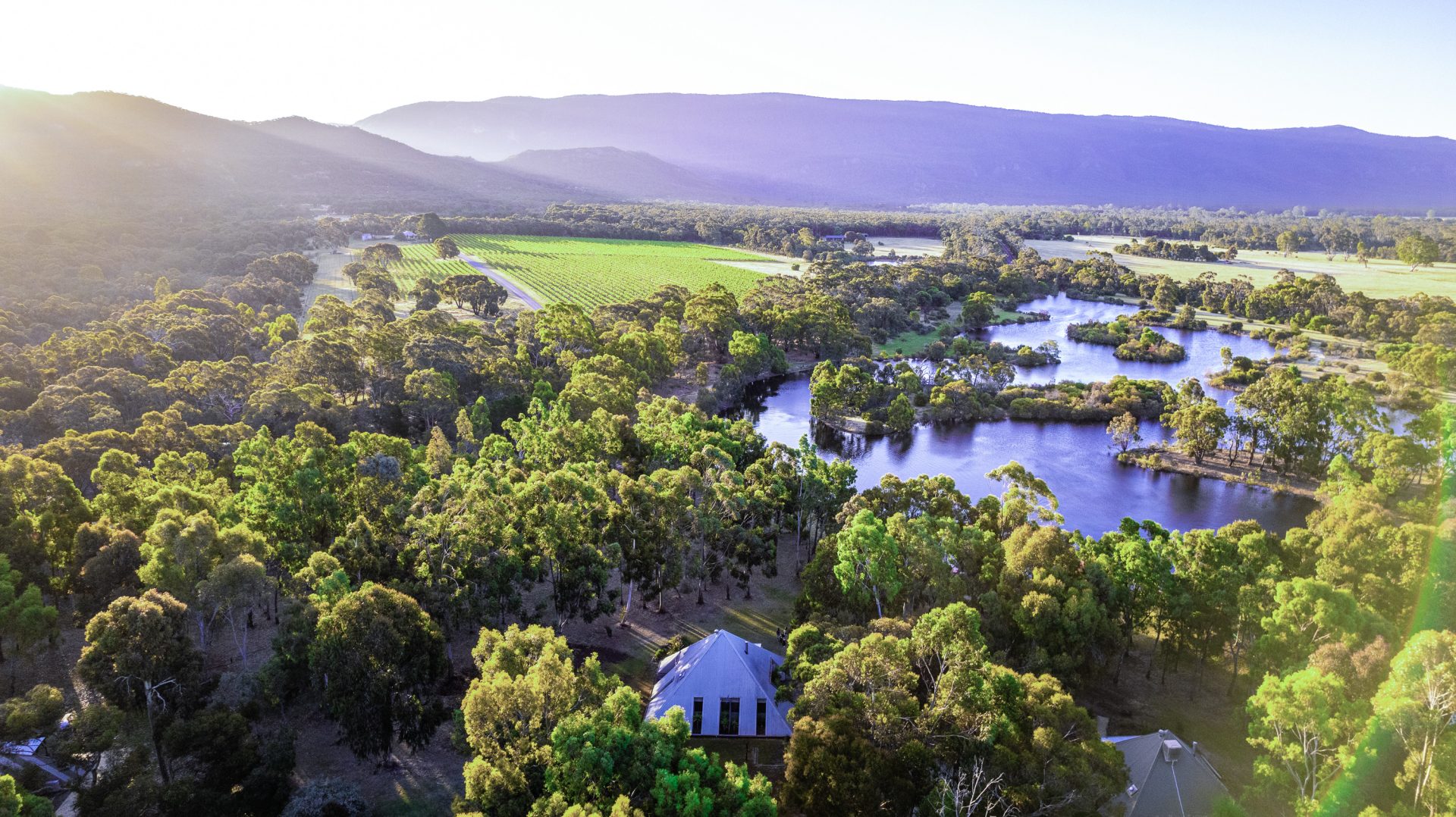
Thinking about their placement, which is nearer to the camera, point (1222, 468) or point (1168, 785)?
point (1168, 785)

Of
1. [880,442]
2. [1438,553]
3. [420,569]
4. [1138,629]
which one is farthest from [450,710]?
[880,442]

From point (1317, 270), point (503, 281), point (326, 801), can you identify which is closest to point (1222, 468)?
point (326, 801)

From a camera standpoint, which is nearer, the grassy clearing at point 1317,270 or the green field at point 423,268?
the green field at point 423,268

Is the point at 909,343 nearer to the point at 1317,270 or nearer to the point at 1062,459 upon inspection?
the point at 1062,459

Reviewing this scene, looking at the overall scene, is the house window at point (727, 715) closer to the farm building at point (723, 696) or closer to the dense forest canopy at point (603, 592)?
the farm building at point (723, 696)

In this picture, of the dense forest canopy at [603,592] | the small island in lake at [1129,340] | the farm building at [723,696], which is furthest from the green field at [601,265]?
the farm building at [723,696]
